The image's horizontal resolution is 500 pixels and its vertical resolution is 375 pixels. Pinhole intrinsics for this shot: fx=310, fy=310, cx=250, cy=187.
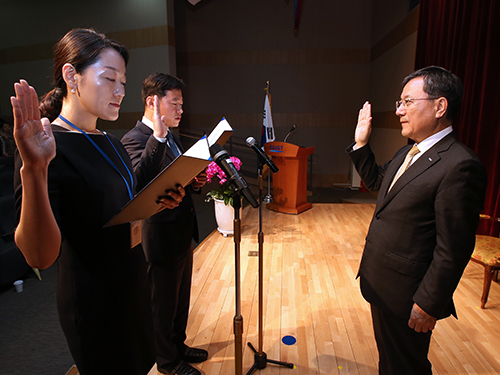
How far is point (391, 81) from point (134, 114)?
5.26m

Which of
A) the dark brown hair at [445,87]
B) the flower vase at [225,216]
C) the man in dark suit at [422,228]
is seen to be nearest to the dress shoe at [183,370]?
the man in dark suit at [422,228]

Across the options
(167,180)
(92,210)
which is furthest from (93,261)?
(167,180)

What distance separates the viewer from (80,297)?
926mm

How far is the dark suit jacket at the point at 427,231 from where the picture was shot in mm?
→ 1105

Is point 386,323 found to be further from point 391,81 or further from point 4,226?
point 391,81

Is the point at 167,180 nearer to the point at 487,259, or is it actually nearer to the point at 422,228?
the point at 422,228

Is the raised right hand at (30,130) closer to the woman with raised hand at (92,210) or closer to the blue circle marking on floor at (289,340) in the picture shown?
the woman with raised hand at (92,210)

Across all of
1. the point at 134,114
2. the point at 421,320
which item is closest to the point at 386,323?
the point at 421,320

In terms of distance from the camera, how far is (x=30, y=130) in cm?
63

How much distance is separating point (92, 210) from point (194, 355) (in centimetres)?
136

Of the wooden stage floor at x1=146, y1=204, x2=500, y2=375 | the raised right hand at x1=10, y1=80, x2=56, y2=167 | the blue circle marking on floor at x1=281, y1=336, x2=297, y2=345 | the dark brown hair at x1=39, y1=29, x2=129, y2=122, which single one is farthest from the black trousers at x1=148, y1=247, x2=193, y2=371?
the raised right hand at x1=10, y1=80, x2=56, y2=167

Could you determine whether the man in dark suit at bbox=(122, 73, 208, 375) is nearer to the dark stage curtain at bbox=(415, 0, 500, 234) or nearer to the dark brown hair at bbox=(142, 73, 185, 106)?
the dark brown hair at bbox=(142, 73, 185, 106)

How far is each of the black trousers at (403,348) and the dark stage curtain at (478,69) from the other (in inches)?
92.7

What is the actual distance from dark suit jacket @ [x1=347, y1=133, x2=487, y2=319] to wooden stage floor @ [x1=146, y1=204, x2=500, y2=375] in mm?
816
